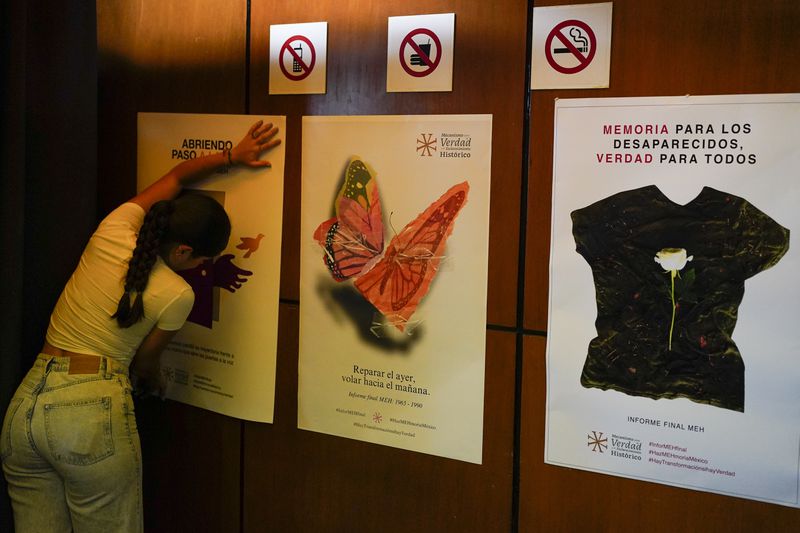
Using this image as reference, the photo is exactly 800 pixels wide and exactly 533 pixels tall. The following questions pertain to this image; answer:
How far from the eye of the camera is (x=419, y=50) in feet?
5.39

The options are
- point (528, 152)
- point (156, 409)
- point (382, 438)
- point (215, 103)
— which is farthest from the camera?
point (156, 409)

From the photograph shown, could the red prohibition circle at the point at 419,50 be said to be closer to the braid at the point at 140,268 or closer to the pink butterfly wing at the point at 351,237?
the pink butterfly wing at the point at 351,237

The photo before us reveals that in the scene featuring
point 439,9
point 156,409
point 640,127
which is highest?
A: point 439,9

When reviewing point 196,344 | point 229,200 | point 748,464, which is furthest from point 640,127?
point 196,344

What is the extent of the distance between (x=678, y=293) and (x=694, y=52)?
0.53 m

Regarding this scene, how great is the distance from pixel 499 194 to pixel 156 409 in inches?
53.3

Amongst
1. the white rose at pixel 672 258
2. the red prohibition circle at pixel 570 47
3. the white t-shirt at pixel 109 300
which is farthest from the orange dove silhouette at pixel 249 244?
the white rose at pixel 672 258

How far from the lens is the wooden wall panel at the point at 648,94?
135cm

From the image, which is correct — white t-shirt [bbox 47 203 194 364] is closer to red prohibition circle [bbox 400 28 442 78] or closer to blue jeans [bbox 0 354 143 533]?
blue jeans [bbox 0 354 143 533]

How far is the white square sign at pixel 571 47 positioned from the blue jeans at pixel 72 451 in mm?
1343

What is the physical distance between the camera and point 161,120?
6.55 feet

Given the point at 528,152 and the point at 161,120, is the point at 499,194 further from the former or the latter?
the point at 161,120

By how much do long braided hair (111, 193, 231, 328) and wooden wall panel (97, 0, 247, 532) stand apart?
0.34 metres

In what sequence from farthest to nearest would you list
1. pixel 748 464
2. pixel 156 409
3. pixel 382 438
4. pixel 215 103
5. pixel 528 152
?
pixel 156 409 < pixel 215 103 < pixel 382 438 < pixel 528 152 < pixel 748 464
